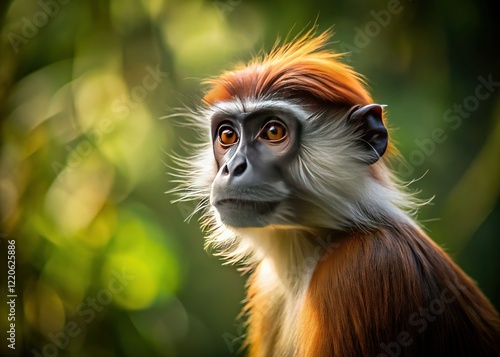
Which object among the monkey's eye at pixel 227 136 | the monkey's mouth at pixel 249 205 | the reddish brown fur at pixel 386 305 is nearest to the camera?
the reddish brown fur at pixel 386 305

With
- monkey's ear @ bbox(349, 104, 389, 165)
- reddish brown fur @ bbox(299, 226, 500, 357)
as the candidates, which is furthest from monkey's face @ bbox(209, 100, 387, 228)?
reddish brown fur @ bbox(299, 226, 500, 357)

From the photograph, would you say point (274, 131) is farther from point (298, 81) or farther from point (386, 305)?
point (386, 305)

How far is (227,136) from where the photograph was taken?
7.42 ft

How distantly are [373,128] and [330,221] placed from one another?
360 mm

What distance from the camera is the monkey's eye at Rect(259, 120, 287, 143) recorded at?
2111 millimetres

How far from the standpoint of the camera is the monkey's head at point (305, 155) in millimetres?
2045

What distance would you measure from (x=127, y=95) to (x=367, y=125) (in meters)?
2.02

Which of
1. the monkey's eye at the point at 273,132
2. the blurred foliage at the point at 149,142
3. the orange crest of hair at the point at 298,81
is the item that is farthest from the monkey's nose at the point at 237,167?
the blurred foliage at the point at 149,142

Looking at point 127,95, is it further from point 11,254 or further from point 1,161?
point 11,254

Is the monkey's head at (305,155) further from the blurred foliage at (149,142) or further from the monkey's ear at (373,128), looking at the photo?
the blurred foliage at (149,142)

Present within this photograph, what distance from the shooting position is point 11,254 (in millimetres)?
3619

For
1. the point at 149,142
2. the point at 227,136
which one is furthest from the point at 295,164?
the point at 149,142

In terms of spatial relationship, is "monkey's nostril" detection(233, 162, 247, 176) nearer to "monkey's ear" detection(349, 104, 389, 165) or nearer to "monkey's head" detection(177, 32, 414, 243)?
"monkey's head" detection(177, 32, 414, 243)

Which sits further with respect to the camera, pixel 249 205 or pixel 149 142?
pixel 149 142
